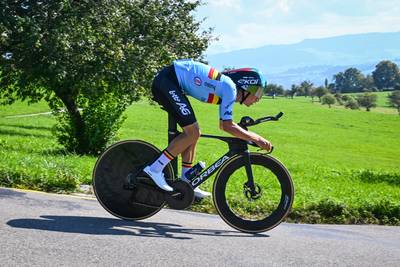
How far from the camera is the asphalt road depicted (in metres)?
4.41

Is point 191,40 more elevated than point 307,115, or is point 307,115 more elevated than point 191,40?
point 191,40

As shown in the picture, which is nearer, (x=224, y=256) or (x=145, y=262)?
(x=145, y=262)

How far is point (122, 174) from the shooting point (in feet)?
20.0

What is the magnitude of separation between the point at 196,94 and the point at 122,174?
124 centimetres

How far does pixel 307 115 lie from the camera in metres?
88.9

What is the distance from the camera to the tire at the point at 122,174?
6.00m

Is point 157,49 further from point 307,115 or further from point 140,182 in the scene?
point 307,115

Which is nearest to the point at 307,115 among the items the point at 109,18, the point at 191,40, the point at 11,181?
the point at 191,40

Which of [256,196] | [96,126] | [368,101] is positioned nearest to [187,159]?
[256,196]

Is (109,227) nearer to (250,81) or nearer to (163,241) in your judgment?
(163,241)

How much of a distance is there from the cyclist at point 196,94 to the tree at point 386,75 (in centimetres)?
17266

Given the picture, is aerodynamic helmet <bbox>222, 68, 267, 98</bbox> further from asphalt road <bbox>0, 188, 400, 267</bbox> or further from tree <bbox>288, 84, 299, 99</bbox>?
tree <bbox>288, 84, 299, 99</bbox>

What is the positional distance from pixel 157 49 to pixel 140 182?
17.4 m

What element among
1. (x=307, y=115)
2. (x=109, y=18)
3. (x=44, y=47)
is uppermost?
(x=109, y=18)
